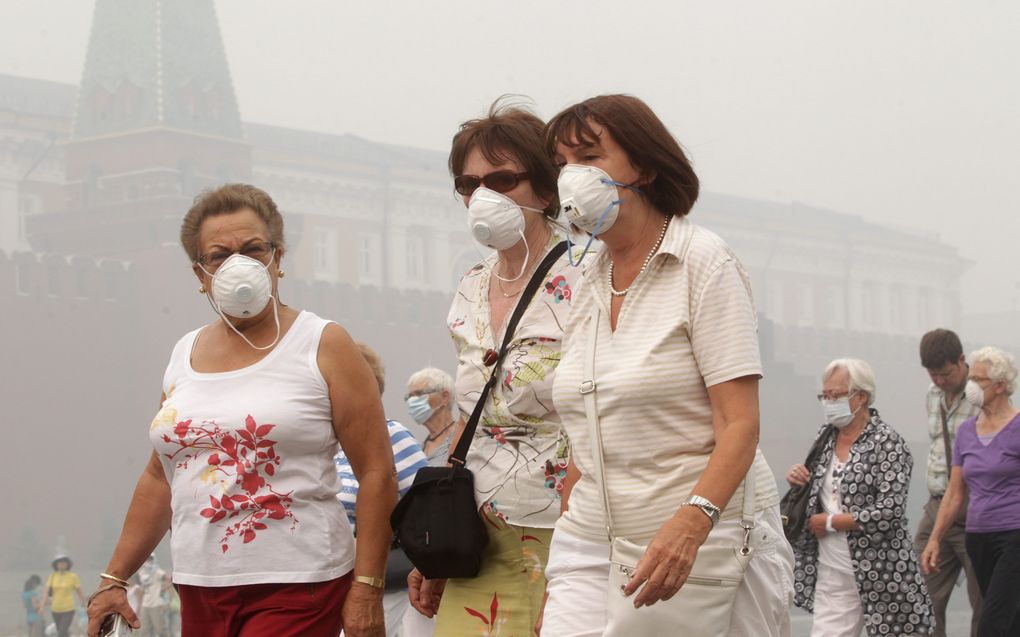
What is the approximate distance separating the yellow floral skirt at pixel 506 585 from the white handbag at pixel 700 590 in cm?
70

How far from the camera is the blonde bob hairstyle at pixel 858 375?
22.3ft

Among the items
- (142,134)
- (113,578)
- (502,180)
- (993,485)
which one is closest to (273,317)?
(502,180)

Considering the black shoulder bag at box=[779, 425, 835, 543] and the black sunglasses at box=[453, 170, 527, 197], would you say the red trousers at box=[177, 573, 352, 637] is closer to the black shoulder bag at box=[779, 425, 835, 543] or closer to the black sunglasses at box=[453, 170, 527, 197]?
the black sunglasses at box=[453, 170, 527, 197]

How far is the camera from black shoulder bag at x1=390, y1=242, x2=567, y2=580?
11.1 ft

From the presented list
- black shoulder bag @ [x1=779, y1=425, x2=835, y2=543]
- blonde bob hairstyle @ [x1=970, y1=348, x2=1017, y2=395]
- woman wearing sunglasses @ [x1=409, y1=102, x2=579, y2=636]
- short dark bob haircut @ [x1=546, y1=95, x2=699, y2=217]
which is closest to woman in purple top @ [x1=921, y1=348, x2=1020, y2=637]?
blonde bob hairstyle @ [x1=970, y1=348, x2=1017, y2=395]

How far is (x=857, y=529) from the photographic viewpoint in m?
6.54

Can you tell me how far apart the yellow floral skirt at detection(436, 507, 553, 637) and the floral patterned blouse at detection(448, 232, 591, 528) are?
4 centimetres

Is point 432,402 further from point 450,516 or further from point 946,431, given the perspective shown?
point 450,516

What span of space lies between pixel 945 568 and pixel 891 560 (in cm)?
159

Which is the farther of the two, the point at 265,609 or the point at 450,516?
the point at 450,516

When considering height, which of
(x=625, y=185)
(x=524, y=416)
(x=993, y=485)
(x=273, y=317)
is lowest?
(x=993, y=485)

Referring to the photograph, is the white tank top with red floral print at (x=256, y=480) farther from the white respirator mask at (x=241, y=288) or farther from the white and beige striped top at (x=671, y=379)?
the white and beige striped top at (x=671, y=379)

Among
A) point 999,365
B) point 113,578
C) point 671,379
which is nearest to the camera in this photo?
point 671,379

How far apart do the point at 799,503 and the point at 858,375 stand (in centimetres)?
62
